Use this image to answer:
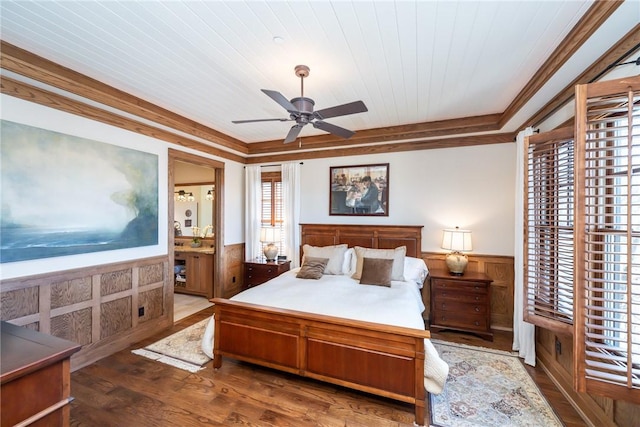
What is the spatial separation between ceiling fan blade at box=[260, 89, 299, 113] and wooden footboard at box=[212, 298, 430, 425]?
1.80 m

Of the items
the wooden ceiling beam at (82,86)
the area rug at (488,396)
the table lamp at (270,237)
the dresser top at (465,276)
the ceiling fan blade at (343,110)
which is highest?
the wooden ceiling beam at (82,86)

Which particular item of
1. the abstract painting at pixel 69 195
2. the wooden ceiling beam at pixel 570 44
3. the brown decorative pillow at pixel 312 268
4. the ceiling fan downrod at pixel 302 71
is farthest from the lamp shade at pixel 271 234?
the wooden ceiling beam at pixel 570 44

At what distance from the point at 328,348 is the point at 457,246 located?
2.31 meters

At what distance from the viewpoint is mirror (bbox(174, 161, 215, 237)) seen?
602 centimetres

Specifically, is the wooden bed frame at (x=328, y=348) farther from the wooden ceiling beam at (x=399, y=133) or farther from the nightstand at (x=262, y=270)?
the wooden ceiling beam at (x=399, y=133)

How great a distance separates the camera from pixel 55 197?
2570 millimetres

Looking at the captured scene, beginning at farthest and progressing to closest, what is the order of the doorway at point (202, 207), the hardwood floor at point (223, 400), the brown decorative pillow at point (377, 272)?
the doorway at point (202, 207) → the brown decorative pillow at point (377, 272) → the hardwood floor at point (223, 400)

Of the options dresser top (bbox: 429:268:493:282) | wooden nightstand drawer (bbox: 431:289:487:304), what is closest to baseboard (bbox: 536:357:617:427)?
wooden nightstand drawer (bbox: 431:289:487:304)

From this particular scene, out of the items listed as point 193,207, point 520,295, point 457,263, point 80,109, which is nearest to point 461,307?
point 457,263

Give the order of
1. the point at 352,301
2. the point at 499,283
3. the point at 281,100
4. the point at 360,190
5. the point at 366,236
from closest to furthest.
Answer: the point at 281,100 < the point at 352,301 < the point at 499,283 < the point at 366,236 < the point at 360,190

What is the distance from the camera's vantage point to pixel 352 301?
8.98ft

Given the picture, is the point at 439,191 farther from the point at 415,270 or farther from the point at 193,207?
the point at 193,207

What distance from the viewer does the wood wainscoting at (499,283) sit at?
3670 millimetres

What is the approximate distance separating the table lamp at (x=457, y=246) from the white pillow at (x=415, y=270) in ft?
1.14
